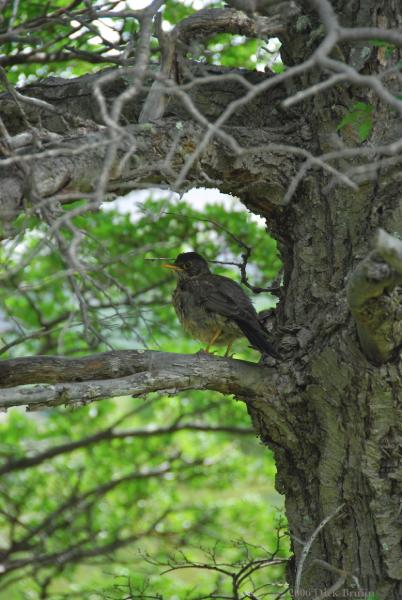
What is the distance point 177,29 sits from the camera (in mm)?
4480

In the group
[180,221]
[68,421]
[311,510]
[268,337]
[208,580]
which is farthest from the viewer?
[68,421]

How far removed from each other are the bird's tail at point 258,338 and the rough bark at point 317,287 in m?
0.08

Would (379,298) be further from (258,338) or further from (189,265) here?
(189,265)

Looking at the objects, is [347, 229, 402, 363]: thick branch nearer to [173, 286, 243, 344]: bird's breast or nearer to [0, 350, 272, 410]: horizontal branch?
[0, 350, 272, 410]: horizontal branch

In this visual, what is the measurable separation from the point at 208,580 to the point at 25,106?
5376 mm

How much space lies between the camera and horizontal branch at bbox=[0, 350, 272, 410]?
3979 mm

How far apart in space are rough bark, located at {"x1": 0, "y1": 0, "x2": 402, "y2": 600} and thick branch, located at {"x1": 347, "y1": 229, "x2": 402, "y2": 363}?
0.03 metres

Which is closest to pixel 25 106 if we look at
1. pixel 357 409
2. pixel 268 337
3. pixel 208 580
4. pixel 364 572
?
pixel 268 337

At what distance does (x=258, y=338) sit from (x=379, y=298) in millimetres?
1235

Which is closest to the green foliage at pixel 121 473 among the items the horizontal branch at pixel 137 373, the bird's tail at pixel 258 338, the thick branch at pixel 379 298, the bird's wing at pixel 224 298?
the bird's wing at pixel 224 298

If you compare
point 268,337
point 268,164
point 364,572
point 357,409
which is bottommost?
point 364,572

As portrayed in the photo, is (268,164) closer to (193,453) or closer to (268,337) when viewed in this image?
(268,337)

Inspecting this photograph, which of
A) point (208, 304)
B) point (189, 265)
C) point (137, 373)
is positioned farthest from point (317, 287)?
point (189, 265)

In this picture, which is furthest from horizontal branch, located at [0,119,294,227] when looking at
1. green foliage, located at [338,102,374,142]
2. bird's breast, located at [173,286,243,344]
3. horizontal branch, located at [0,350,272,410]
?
bird's breast, located at [173,286,243,344]
